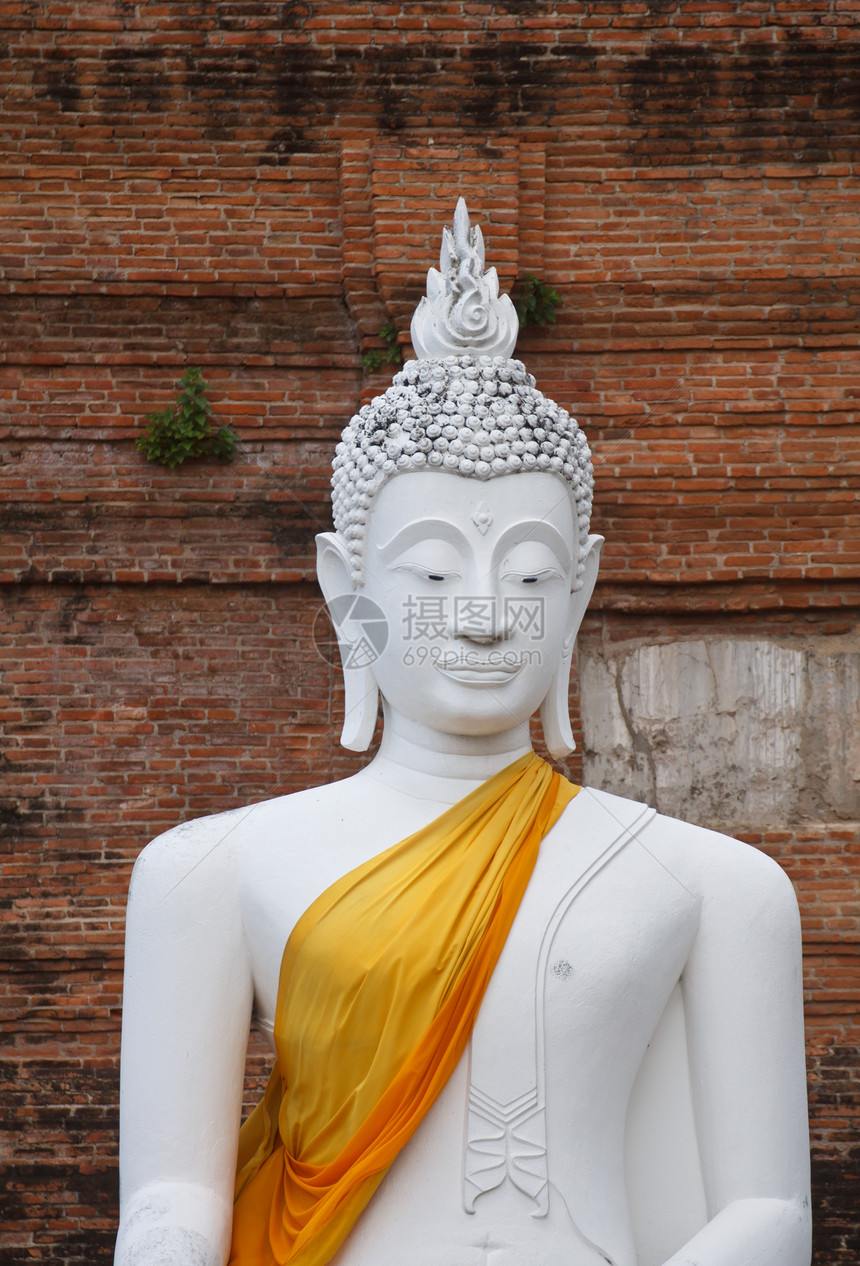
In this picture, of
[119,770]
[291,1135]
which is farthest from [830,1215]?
[291,1135]

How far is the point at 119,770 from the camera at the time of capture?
6.75m

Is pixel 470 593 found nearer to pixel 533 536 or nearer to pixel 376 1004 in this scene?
pixel 533 536

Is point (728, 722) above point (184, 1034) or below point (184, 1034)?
below

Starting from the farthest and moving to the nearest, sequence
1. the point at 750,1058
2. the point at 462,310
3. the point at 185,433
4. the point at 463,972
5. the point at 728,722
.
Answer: the point at 728,722
the point at 185,433
the point at 462,310
the point at 750,1058
the point at 463,972

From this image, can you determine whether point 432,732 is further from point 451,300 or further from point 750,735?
point 750,735

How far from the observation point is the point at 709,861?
304 centimetres

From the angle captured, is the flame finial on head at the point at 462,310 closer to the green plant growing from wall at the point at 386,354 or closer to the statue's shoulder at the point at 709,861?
the statue's shoulder at the point at 709,861

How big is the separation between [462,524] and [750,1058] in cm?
126

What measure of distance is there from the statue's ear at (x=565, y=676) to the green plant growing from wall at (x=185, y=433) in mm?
3754

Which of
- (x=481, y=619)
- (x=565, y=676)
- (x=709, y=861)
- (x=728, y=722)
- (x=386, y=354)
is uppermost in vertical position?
(x=386, y=354)

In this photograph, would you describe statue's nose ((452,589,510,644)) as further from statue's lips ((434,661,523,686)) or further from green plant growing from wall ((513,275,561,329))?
green plant growing from wall ((513,275,561,329))

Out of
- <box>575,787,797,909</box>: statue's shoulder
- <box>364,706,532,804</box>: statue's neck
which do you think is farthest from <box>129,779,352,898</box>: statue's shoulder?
<box>575,787,797,909</box>: statue's shoulder

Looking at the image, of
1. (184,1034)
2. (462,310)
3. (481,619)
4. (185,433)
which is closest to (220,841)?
(184,1034)

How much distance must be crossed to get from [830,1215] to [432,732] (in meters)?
4.48
